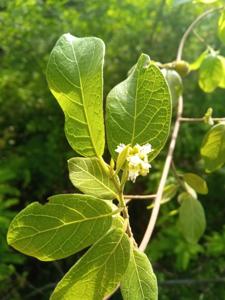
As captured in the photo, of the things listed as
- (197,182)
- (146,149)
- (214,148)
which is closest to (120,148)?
(146,149)

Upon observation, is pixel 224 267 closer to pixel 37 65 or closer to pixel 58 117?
pixel 58 117

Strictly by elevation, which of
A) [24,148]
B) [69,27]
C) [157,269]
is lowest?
[157,269]

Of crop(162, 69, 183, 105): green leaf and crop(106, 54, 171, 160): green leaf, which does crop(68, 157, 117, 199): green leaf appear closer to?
crop(106, 54, 171, 160): green leaf

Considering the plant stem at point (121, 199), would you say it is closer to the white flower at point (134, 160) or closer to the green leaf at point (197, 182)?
the white flower at point (134, 160)

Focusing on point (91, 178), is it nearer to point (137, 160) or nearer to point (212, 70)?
point (137, 160)

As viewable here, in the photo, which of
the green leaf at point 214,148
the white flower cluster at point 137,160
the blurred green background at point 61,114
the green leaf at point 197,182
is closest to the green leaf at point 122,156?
the white flower cluster at point 137,160

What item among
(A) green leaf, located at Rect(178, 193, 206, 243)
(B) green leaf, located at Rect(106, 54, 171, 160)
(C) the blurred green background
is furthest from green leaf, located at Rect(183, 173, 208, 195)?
(C) the blurred green background

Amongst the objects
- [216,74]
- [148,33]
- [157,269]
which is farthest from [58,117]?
[216,74]
